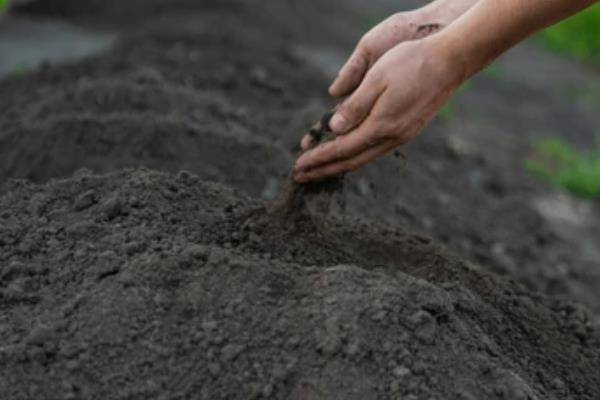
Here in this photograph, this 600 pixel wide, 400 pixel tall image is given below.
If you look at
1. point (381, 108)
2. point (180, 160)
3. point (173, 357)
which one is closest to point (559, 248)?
point (180, 160)

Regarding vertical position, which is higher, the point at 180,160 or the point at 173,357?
the point at 173,357

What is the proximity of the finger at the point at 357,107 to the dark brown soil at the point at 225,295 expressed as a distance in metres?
0.37

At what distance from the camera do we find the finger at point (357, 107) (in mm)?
3094

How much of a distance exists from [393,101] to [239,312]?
2.30 ft

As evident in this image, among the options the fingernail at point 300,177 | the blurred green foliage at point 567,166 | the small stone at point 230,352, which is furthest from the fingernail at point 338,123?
the blurred green foliage at point 567,166

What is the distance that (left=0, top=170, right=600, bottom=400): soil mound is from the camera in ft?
9.25

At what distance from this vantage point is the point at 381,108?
3.09 m

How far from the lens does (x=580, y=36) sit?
1191cm

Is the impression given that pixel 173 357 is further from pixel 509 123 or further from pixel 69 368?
pixel 509 123

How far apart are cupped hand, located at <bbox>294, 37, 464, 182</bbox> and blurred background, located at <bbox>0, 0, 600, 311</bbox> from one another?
0.61m

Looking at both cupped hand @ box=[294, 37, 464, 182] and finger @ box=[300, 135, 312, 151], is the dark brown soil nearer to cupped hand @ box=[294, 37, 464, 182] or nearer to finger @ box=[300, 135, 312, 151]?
finger @ box=[300, 135, 312, 151]

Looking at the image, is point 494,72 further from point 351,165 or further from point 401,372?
point 401,372

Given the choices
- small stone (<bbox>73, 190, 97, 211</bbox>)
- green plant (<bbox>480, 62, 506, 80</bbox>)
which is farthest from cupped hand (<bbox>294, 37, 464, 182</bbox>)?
green plant (<bbox>480, 62, 506, 80</bbox>)

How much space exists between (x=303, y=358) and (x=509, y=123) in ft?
22.6
